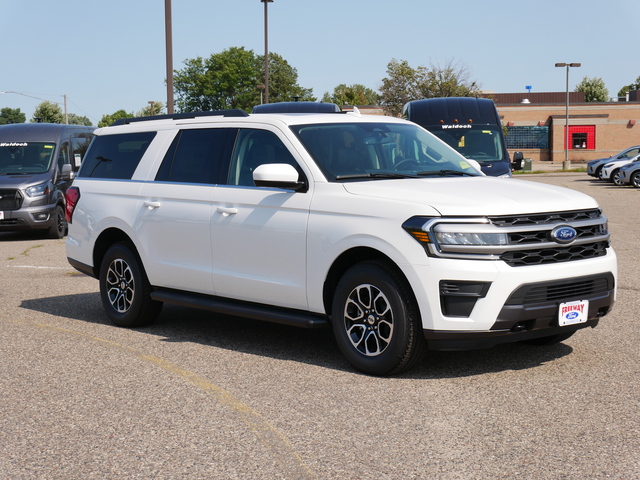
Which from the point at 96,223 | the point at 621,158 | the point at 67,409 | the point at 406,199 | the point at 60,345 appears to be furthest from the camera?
the point at 621,158

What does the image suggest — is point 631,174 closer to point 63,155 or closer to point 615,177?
point 615,177

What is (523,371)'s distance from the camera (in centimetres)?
638

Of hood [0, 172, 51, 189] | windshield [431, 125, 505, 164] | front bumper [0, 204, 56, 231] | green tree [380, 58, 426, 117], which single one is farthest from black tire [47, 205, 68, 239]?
green tree [380, 58, 426, 117]

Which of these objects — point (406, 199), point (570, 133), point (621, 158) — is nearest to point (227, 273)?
point (406, 199)

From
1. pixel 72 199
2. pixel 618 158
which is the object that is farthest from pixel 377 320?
pixel 618 158

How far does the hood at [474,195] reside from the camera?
585 centimetres

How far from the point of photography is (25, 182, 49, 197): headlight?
18.3 meters

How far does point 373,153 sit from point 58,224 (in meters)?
13.1

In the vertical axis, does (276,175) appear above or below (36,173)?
above

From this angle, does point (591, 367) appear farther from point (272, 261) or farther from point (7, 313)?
point (7, 313)

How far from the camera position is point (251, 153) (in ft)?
24.2

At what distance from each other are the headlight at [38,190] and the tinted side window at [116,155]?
378 inches

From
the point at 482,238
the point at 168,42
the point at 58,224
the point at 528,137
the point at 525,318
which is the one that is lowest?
the point at 58,224

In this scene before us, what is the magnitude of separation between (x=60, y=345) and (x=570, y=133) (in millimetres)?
68192
